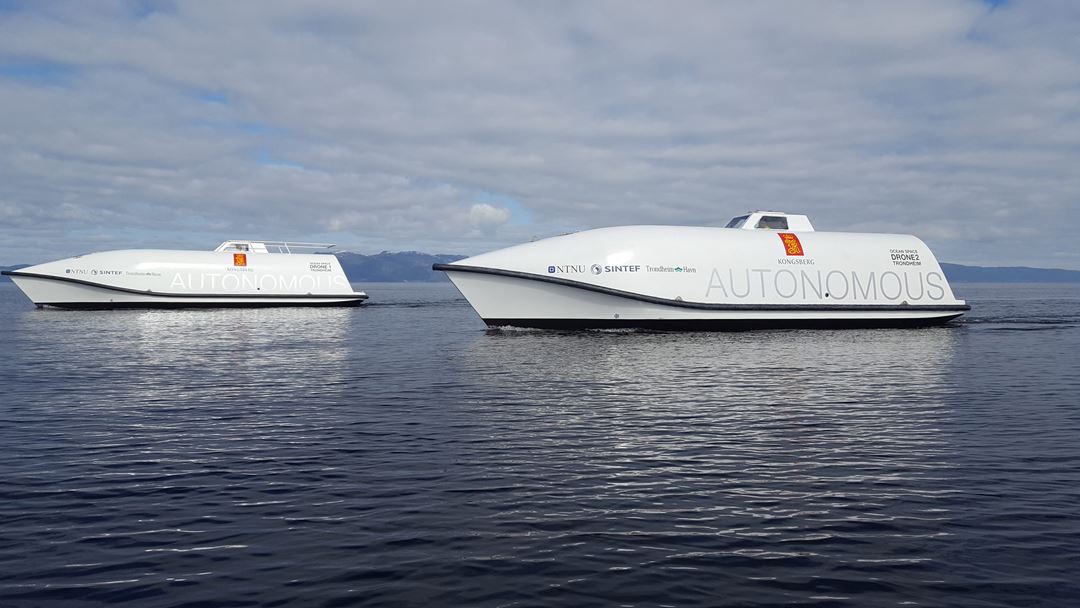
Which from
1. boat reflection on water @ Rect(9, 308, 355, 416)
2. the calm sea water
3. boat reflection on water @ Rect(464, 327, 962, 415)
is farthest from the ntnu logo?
the calm sea water

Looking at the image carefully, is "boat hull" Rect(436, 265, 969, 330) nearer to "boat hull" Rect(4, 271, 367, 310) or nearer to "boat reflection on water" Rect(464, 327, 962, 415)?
"boat reflection on water" Rect(464, 327, 962, 415)

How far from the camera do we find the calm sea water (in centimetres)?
695

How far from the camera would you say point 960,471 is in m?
11.0

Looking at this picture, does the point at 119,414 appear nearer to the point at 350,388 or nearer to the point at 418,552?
the point at 350,388

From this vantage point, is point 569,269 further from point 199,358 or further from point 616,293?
point 199,358

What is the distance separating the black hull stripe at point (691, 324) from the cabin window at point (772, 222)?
5.94 meters

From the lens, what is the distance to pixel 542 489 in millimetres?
9969

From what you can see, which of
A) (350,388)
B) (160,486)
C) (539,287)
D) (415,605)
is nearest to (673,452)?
(415,605)

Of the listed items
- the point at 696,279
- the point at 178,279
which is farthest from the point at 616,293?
the point at 178,279

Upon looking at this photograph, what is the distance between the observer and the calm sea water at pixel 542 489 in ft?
22.8

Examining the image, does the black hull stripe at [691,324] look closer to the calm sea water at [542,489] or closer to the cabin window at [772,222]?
the cabin window at [772,222]

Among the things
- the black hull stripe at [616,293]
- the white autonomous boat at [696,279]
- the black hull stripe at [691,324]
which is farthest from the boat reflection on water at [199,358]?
the black hull stripe at [691,324]

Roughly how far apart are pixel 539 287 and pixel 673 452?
2411cm

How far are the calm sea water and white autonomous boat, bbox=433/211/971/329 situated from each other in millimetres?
13178
